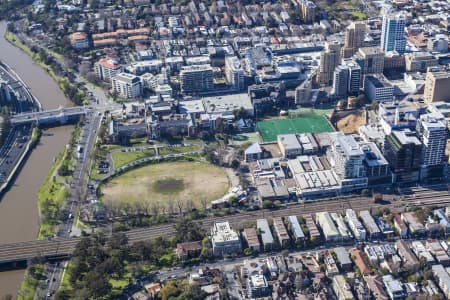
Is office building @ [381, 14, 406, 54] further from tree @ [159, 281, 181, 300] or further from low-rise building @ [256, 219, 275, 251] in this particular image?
tree @ [159, 281, 181, 300]

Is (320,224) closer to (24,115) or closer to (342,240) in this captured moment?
(342,240)

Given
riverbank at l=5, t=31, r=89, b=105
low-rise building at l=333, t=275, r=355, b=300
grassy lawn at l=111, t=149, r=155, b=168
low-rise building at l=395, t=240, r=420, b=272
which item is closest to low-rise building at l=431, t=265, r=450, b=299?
low-rise building at l=395, t=240, r=420, b=272

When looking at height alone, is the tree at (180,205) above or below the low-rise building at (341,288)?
above

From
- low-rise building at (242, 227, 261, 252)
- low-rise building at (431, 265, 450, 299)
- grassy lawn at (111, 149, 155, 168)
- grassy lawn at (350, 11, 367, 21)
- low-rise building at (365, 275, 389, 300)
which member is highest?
grassy lawn at (350, 11, 367, 21)

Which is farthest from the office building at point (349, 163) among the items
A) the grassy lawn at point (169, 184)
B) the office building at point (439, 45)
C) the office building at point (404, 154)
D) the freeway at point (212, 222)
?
the office building at point (439, 45)

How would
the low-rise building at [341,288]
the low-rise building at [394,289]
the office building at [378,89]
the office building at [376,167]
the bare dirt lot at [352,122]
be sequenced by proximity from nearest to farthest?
1. the low-rise building at [341,288]
2. the low-rise building at [394,289]
3. the office building at [376,167]
4. the bare dirt lot at [352,122]
5. the office building at [378,89]

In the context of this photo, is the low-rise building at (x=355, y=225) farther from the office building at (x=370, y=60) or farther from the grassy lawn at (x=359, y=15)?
the grassy lawn at (x=359, y=15)

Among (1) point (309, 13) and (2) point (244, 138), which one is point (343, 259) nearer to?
(2) point (244, 138)

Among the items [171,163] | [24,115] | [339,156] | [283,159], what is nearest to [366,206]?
[339,156]
